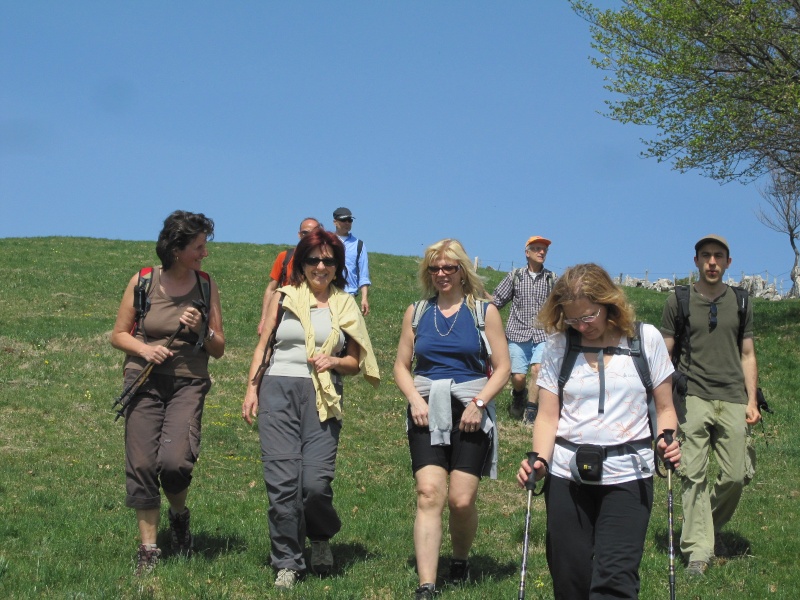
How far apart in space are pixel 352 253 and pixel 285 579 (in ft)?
19.9

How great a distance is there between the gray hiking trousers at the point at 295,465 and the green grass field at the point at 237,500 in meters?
0.32

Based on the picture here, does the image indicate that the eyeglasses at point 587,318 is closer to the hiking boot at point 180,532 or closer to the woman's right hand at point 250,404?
the woman's right hand at point 250,404

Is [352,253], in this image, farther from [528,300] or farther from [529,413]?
[529,413]

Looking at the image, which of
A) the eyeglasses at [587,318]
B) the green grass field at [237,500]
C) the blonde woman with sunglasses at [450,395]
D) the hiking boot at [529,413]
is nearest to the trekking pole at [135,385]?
the green grass field at [237,500]

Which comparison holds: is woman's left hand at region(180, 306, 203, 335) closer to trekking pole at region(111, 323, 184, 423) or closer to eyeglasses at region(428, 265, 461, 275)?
trekking pole at region(111, 323, 184, 423)

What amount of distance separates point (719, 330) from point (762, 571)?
178 centimetres

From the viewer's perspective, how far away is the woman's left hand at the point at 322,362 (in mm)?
6805

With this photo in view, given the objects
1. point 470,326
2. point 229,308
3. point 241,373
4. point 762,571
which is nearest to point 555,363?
point 470,326

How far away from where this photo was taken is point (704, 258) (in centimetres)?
740

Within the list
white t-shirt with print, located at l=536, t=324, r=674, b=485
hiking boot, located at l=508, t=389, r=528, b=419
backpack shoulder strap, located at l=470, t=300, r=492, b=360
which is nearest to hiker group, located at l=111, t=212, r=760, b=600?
backpack shoulder strap, located at l=470, t=300, r=492, b=360

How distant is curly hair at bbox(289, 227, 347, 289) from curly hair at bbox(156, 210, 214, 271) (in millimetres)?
667

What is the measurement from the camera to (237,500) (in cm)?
923

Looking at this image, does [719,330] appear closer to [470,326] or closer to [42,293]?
[470,326]

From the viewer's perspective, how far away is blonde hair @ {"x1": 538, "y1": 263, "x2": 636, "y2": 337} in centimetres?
497
